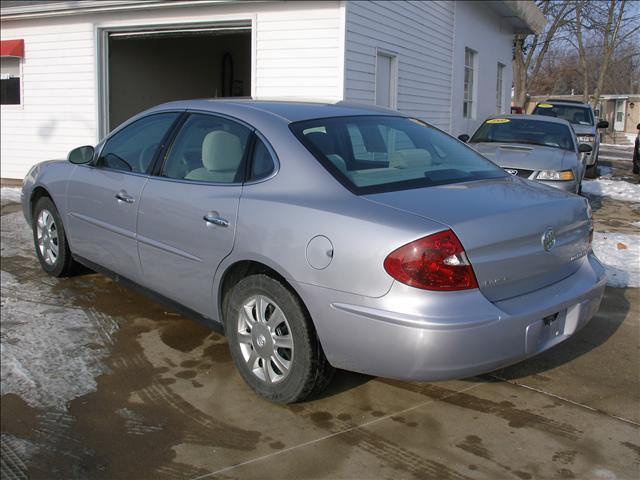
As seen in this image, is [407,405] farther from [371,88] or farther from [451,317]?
[371,88]

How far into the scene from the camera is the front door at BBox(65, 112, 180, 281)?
4.65 metres

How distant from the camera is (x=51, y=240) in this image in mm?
5910

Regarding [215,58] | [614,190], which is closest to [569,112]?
[614,190]

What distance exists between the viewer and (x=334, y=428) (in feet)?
11.5

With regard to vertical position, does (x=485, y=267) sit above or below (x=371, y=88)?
below

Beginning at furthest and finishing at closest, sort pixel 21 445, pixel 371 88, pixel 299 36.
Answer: pixel 371 88
pixel 299 36
pixel 21 445

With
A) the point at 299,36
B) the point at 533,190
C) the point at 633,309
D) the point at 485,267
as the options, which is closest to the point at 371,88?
the point at 299,36

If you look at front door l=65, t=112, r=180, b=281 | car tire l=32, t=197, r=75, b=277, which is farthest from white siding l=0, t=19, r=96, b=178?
front door l=65, t=112, r=180, b=281

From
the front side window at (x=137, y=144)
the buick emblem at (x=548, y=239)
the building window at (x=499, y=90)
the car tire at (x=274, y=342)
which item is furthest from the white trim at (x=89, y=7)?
the building window at (x=499, y=90)

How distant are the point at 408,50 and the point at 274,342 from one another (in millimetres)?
9959

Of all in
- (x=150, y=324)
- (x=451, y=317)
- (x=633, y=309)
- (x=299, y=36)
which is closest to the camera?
(x=451, y=317)

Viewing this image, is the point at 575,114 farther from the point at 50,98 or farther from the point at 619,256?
the point at 50,98

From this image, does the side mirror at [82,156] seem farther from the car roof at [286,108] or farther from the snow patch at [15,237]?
the snow patch at [15,237]

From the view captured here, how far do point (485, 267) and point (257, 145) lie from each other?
1513 mm
